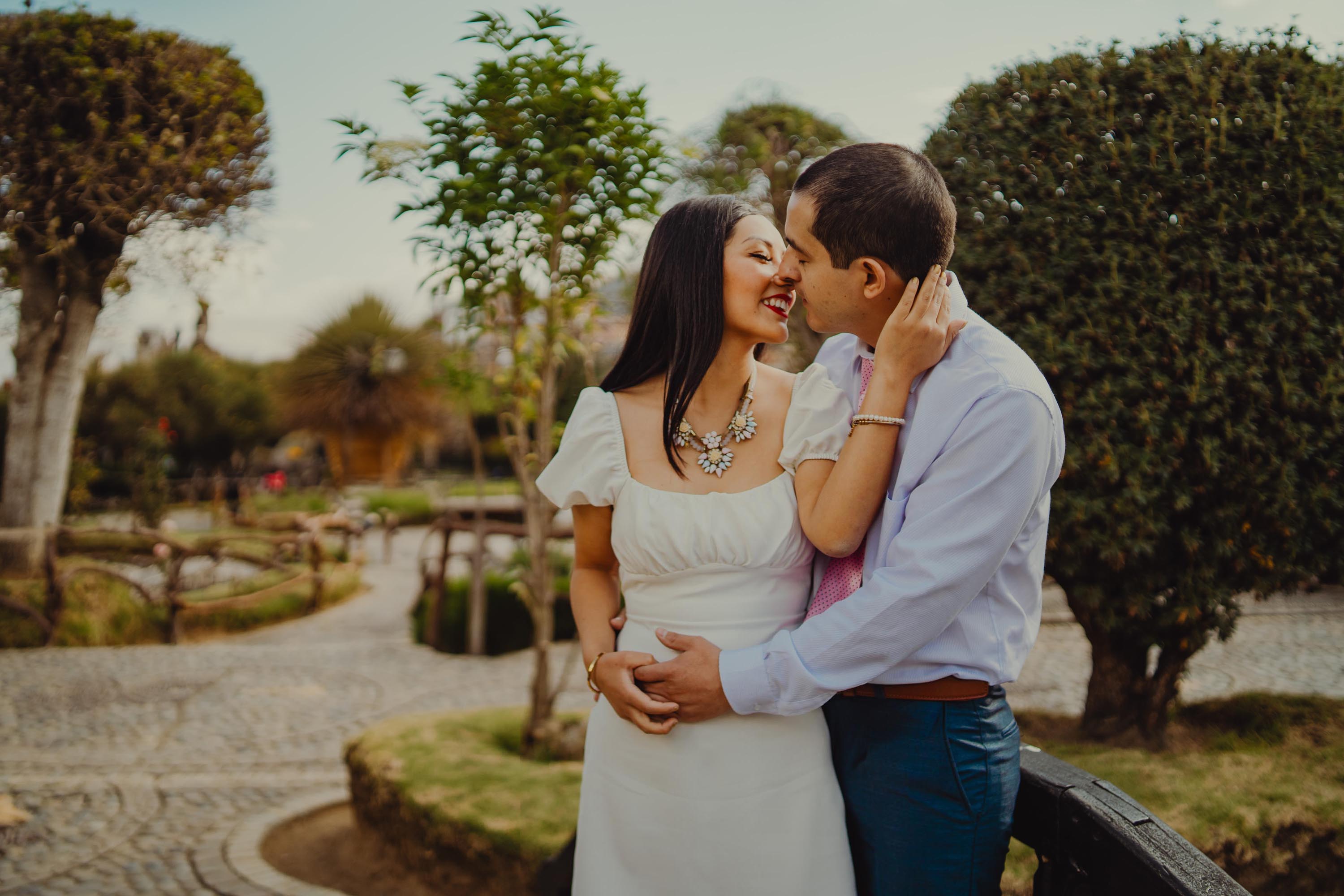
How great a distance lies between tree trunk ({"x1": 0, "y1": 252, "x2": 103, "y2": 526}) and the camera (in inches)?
356

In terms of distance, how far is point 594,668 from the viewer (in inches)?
79.4

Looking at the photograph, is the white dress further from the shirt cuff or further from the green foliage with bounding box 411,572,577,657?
the green foliage with bounding box 411,572,577,657

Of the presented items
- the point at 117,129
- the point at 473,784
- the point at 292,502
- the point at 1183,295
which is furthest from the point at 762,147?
the point at 292,502

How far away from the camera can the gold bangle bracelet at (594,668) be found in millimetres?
Result: 2016

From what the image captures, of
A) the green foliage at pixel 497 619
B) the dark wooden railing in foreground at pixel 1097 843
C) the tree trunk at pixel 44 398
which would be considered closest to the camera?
the dark wooden railing in foreground at pixel 1097 843

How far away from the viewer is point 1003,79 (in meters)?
3.67

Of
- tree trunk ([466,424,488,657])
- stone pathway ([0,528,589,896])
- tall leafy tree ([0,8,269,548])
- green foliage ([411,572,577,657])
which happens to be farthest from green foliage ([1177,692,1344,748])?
tall leafy tree ([0,8,269,548])

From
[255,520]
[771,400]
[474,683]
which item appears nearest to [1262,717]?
[771,400]

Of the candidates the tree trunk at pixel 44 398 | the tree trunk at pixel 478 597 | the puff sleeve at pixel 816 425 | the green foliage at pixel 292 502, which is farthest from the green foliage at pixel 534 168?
the green foliage at pixel 292 502

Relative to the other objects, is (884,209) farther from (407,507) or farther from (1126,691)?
(407,507)

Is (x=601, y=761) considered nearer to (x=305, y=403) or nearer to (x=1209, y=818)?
(x=1209, y=818)

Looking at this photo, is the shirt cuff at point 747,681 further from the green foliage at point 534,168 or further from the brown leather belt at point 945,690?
the green foliage at point 534,168

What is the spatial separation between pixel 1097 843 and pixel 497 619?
7837 mm

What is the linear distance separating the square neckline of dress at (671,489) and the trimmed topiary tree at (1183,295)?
1684 mm
